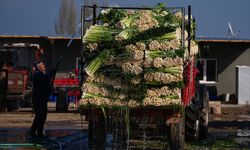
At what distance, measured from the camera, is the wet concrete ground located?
48.3 feet

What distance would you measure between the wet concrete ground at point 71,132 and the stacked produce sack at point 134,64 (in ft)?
8.38

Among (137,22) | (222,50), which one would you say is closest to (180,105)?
(137,22)

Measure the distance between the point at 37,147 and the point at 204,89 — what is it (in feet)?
18.4

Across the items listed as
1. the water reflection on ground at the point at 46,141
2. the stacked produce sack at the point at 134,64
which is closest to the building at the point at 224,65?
the water reflection on ground at the point at 46,141

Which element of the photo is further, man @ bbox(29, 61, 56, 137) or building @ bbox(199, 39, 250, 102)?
building @ bbox(199, 39, 250, 102)

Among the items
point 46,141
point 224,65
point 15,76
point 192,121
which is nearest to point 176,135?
point 192,121

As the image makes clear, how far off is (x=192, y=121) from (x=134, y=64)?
4055mm

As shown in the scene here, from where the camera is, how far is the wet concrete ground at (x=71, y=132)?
48.3 feet

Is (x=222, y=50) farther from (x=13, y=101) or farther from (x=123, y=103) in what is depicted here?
(x=123, y=103)

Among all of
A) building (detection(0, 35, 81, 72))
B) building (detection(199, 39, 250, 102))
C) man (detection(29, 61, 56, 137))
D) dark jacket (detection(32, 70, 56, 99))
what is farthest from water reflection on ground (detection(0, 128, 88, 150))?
building (detection(199, 39, 250, 102))

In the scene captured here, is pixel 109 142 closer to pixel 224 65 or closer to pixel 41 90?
pixel 41 90

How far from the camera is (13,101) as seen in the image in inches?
1112

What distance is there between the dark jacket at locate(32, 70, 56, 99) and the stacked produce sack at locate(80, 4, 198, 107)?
3.60m

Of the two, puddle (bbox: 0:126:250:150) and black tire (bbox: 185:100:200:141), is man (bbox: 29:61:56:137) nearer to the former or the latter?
puddle (bbox: 0:126:250:150)
